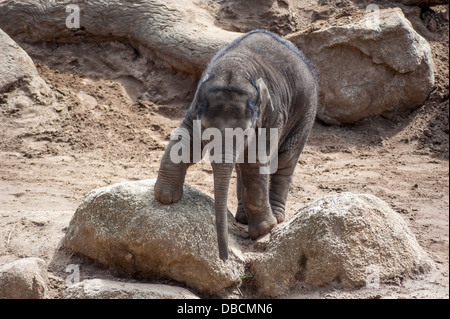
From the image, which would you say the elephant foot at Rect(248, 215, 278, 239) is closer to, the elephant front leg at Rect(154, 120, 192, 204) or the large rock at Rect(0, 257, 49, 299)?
the elephant front leg at Rect(154, 120, 192, 204)

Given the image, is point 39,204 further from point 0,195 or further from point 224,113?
point 224,113

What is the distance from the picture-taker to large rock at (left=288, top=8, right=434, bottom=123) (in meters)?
8.88

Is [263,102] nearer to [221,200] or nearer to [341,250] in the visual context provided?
[221,200]

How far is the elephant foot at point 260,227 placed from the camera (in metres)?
5.19

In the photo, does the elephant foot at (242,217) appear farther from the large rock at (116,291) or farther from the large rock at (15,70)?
the large rock at (15,70)

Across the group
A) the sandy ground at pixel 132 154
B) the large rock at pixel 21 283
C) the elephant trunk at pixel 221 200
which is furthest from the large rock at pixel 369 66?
the large rock at pixel 21 283

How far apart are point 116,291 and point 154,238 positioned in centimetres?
53

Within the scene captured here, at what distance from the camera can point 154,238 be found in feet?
15.3

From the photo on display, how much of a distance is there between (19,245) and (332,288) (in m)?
2.57

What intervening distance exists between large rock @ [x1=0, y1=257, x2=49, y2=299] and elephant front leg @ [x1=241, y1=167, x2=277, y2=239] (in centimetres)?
172

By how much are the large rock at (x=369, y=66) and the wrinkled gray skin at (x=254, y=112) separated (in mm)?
2768

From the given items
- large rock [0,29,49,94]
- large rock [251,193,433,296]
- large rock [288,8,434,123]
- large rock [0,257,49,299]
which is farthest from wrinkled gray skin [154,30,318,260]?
large rock [0,29,49,94]

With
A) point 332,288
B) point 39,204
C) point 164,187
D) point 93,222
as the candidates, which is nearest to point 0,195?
point 39,204

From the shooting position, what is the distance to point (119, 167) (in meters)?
7.58
